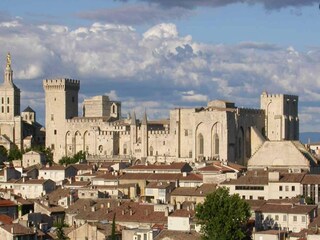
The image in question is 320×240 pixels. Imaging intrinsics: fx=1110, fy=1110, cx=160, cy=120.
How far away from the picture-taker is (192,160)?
106m

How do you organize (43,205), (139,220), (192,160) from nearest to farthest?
(139,220)
(43,205)
(192,160)

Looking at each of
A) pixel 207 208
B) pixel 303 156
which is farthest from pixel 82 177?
pixel 207 208

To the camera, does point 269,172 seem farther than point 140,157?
No

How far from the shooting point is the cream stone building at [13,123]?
128m

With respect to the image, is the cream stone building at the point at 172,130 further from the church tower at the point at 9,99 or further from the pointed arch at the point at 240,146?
the church tower at the point at 9,99

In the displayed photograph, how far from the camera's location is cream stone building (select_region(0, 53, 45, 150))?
128 meters

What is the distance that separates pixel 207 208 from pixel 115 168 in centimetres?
3828

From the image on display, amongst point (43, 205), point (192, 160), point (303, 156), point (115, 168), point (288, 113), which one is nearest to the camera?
point (43, 205)

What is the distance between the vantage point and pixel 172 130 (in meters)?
111

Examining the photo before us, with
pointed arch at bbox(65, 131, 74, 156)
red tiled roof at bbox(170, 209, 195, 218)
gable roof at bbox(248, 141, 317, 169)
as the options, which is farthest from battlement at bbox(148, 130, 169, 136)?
red tiled roof at bbox(170, 209, 195, 218)

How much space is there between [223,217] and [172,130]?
5363cm

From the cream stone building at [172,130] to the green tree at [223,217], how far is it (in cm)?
4574

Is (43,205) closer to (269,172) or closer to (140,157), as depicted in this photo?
(269,172)

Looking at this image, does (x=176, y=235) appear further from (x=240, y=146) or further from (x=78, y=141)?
(x=78, y=141)
